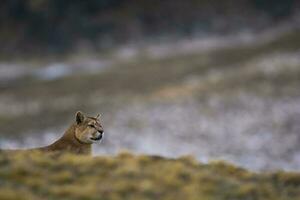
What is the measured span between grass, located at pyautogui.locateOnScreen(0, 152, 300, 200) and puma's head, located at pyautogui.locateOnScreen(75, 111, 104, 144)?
303 mm

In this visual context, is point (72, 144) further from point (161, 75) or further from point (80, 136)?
point (161, 75)

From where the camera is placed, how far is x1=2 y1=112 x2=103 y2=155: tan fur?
12.4m

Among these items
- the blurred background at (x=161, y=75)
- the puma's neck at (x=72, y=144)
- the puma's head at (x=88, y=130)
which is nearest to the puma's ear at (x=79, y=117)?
the puma's head at (x=88, y=130)

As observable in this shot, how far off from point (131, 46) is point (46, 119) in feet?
102

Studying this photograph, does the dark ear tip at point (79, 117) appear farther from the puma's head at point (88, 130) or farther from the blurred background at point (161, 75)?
the blurred background at point (161, 75)

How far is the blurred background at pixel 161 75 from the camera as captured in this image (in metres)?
36.4

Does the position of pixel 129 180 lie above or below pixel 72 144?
below

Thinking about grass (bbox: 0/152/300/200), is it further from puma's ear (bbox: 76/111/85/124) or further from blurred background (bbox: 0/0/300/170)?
blurred background (bbox: 0/0/300/170)

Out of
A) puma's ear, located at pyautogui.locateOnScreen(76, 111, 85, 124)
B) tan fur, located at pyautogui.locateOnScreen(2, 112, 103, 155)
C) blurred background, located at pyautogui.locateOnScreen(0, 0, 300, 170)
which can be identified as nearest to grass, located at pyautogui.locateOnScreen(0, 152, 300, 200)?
tan fur, located at pyautogui.locateOnScreen(2, 112, 103, 155)

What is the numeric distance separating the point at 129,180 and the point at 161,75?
1772 inches

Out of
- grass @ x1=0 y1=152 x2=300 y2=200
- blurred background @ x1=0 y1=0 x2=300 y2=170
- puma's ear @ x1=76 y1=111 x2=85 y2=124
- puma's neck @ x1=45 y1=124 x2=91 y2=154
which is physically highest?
blurred background @ x1=0 y1=0 x2=300 y2=170

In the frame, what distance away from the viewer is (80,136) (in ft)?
41.0

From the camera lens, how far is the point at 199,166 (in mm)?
13172

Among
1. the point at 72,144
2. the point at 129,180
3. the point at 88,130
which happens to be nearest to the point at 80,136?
the point at 88,130
